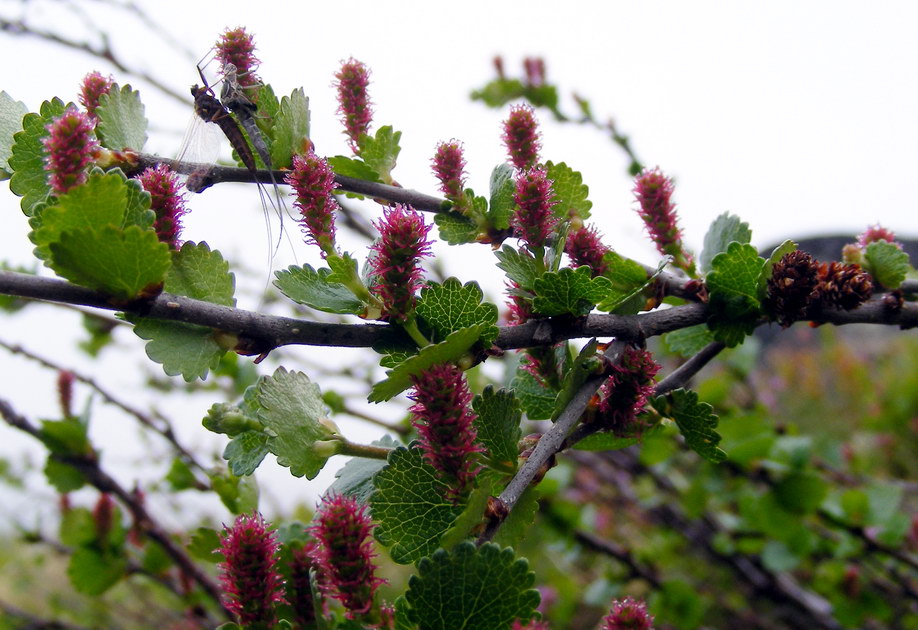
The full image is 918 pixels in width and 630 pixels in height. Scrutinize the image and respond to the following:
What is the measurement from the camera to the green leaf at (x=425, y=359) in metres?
0.65

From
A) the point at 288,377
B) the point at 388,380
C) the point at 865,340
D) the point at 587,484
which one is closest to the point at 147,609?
the point at 587,484

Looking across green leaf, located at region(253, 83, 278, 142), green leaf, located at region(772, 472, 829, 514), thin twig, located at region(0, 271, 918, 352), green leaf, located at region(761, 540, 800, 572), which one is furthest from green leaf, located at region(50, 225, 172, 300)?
green leaf, located at region(761, 540, 800, 572)

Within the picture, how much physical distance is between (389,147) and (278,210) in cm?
19

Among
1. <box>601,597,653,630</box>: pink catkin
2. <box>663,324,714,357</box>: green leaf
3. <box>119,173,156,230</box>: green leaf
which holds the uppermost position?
<box>119,173,156,230</box>: green leaf

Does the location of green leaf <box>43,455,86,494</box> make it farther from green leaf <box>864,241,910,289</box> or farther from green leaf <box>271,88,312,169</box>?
green leaf <box>864,241,910,289</box>

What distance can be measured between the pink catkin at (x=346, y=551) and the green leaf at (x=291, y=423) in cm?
8

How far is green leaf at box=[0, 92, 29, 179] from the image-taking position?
0.82 metres

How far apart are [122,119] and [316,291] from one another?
1.13ft

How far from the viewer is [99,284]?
636 mm

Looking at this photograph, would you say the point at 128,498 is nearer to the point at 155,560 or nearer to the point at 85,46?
the point at 155,560

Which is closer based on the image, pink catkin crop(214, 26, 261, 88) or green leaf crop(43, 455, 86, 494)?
pink catkin crop(214, 26, 261, 88)

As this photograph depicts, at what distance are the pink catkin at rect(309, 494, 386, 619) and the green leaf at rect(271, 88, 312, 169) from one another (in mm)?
425

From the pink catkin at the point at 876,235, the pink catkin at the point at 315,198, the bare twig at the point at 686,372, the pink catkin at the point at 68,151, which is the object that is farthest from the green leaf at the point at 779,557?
the pink catkin at the point at 68,151

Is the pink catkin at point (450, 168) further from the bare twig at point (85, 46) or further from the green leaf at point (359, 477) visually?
the bare twig at point (85, 46)
